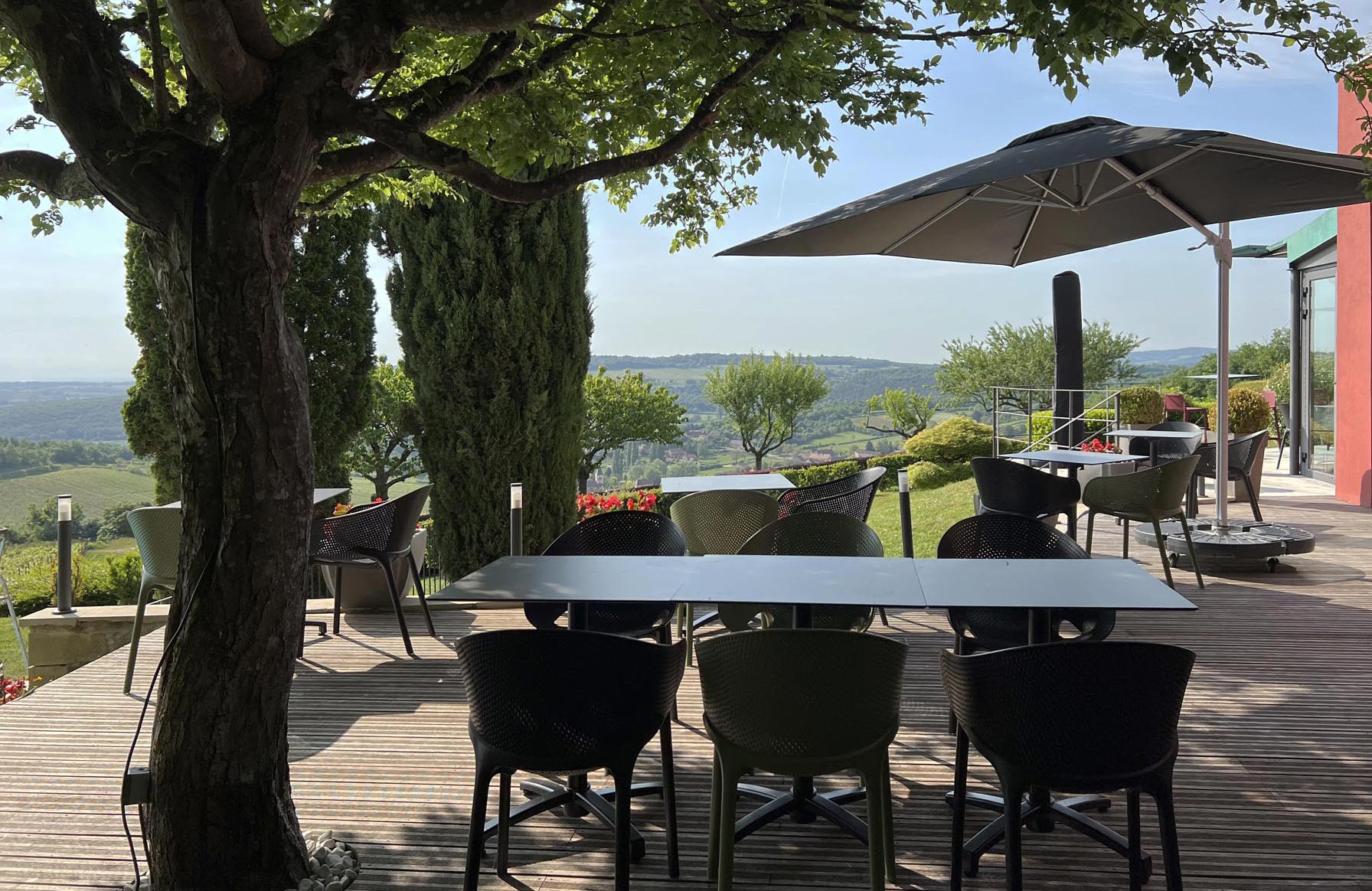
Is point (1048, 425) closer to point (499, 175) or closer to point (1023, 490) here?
point (1023, 490)

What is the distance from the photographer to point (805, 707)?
2535 millimetres

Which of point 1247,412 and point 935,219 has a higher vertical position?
point 935,219

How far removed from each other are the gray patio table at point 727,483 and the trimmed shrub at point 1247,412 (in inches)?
326

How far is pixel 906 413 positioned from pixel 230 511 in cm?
2949

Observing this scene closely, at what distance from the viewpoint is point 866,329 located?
7056 cm

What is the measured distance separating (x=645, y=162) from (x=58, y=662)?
4.82m

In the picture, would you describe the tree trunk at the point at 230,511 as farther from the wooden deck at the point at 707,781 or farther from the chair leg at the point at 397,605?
the chair leg at the point at 397,605

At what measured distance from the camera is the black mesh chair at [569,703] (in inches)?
102

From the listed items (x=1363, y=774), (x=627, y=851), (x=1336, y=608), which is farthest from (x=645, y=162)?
(x=1336, y=608)

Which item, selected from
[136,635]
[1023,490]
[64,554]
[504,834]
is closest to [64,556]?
[64,554]

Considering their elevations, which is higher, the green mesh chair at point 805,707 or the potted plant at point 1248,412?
the potted plant at point 1248,412

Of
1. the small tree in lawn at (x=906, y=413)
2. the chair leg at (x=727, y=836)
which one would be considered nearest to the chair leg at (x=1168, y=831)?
the chair leg at (x=727, y=836)

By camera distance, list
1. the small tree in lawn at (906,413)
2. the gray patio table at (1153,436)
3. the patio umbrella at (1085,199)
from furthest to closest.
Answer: the small tree in lawn at (906,413) < the gray patio table at (1153,436) < the patio umbrella at (1085,199)

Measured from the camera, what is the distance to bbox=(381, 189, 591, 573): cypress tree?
25.4 ft
